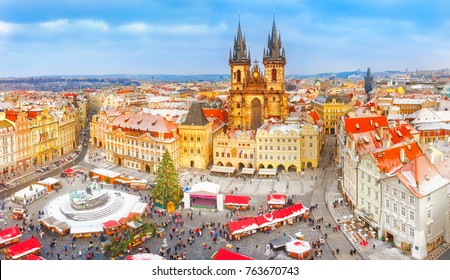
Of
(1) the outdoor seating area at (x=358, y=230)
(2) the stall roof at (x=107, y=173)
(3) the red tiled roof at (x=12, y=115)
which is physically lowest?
(1) the outdoor seating area at (x=358, y=230)

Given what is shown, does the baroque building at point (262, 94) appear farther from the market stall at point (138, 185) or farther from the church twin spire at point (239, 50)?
the market stall at point (138, 185)

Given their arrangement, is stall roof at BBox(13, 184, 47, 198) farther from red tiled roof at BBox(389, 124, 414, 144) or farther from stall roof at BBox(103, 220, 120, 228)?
red tiled roof at BBox(389, 124, 414, 144)

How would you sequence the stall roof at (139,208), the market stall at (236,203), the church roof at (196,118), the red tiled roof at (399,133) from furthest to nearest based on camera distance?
the church roof at (196,118), the red tiled roof at (399,133), the market stall at (236,203), the stall roof at (139,208)

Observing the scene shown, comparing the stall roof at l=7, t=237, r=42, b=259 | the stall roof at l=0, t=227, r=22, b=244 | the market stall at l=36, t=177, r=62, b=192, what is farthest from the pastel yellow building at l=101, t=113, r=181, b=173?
the stall roof at l=7, t=237, r=42, b=259

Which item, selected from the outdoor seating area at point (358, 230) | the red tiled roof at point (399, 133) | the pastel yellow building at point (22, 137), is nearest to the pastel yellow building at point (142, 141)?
the pastel yellow building at point (22, 137)

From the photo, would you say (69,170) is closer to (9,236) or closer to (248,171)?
(9,236)

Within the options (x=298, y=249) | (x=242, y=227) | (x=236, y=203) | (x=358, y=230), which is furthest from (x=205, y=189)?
(x=358, y=230)

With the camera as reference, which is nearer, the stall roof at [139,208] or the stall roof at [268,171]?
the stall roof at [139,208]

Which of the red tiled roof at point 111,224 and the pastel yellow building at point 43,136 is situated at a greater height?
the pastel yellow building at point 43,136
